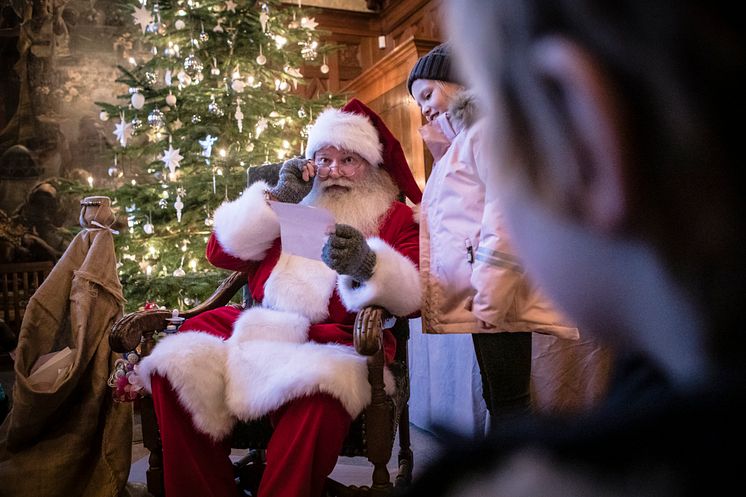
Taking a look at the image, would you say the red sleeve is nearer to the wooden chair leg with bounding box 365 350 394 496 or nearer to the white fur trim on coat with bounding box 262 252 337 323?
the white fur trim on coat with bounding box 262 252 337 323

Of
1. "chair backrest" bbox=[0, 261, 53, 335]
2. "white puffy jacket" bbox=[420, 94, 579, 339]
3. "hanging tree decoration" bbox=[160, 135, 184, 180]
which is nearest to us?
"white puffy jacket" bbox=[420, 94, 579, 339]

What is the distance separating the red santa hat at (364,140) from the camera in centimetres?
222

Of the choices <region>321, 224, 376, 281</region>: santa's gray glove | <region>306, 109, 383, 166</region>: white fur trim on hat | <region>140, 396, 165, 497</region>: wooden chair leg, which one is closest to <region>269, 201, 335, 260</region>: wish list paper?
<region>321, 224, 376, 281</region>: santa's gray glove

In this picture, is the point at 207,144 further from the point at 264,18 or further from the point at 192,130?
the point at 264,18

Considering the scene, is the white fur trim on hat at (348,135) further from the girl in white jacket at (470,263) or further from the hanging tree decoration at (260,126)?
the hanging tree decoration at (260,126)

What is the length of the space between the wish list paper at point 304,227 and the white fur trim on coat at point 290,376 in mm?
306

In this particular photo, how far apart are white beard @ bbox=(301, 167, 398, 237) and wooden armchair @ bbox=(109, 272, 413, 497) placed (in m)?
0.40

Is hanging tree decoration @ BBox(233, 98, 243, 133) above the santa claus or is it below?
above

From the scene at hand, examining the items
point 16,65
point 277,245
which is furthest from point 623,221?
point 16,65

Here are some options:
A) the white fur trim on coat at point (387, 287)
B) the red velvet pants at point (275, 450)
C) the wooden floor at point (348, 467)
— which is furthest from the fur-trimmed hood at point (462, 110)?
the wooden floor at point (348, 467)

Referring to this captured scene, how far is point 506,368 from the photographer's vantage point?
67.6 inches

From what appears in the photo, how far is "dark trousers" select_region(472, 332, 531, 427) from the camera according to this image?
1692mm

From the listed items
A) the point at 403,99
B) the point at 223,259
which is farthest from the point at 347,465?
the point at 403,99

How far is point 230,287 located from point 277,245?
11.4 inches
